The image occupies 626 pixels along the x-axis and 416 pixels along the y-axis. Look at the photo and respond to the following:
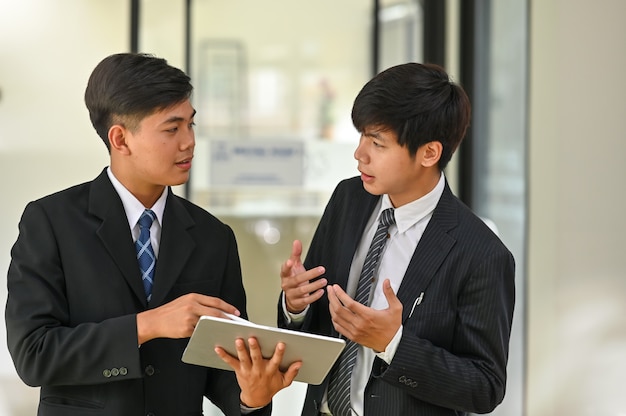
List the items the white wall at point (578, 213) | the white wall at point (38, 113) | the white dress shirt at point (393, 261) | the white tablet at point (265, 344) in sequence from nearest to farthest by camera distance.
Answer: the white tablet at point (265, 344) < the white dress shirt at point (393, 261) < the white wall at point (578, 213) < the white wall at point (38, 113)

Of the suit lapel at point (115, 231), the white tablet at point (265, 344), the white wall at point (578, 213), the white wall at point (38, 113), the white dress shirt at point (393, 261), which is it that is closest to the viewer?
the white tablet at point (265, 344)

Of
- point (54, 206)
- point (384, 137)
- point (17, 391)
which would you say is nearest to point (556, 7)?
point (384, 137)

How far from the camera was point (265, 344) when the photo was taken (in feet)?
5.99

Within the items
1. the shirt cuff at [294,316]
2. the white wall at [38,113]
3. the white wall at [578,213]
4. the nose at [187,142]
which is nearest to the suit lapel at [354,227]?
the shirt cuff at [294,316]

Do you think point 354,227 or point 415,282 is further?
point 354,227

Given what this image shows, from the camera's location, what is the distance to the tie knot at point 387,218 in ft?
6.95

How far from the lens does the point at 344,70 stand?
4.31 meters

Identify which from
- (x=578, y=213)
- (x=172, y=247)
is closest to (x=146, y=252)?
(x=172, y=247)

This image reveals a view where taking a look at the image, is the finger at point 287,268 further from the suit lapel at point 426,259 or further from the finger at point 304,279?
the suit lapel at point 426,259

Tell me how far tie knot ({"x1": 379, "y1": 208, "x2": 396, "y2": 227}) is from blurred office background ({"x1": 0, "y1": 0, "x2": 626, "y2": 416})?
4.43 feet

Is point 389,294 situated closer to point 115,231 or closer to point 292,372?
point 292,372

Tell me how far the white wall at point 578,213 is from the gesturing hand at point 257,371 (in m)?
1.62

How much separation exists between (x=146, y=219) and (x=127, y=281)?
0.18 metres

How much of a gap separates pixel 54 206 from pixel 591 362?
210 cm
